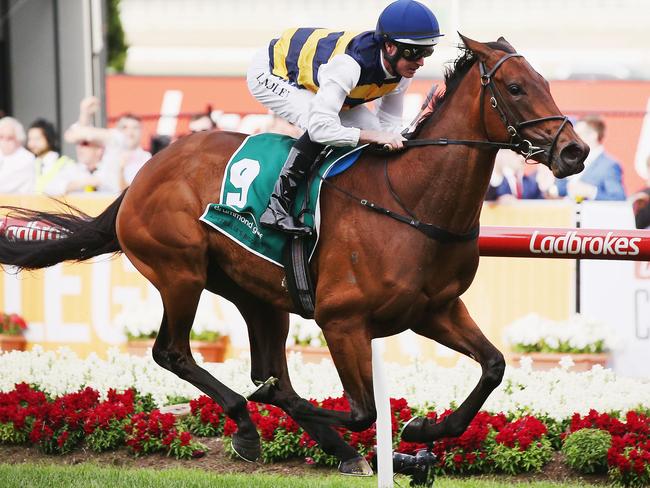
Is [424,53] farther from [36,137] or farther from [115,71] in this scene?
[115,71]

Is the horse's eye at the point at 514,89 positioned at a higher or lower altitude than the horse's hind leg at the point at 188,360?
higher

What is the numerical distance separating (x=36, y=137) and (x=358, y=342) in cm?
630

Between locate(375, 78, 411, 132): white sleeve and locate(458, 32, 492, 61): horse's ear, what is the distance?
66 cm

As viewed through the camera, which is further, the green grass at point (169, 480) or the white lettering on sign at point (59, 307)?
the white lettering on sign at point (59, 307)

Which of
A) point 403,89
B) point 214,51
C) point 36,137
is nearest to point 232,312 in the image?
point 36,137

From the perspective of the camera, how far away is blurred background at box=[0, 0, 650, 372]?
30.8 feet

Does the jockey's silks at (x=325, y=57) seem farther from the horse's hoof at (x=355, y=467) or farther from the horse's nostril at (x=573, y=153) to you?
the horse's hoof at (x=355, y=467)

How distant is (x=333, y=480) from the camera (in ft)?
19.5

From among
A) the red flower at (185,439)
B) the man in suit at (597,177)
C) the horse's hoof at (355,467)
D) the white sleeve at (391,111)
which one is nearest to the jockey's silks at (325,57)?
the white sleeve at (391,111)

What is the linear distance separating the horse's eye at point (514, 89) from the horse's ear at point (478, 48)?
0.21 metres

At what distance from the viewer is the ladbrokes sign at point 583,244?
6.25m

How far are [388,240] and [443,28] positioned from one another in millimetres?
10719

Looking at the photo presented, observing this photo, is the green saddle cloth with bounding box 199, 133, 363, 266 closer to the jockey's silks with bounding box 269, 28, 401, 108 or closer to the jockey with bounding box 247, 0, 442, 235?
the jockey with bounding box 247, 0, 442, 235

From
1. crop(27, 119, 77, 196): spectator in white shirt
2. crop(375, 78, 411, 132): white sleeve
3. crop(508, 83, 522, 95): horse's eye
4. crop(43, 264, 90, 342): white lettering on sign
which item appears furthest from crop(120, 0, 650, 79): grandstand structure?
crop(508, 83, 522, 95): horse's eye
